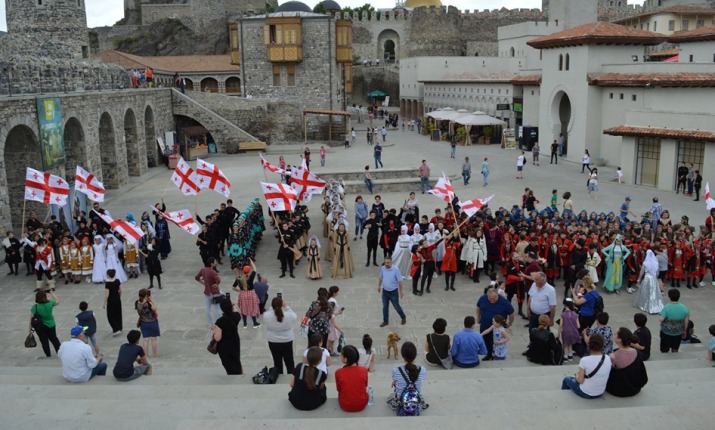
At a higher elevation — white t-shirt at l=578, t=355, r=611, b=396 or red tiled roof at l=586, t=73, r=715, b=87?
red tiled roof at l=586, t=73, r=715, b=87

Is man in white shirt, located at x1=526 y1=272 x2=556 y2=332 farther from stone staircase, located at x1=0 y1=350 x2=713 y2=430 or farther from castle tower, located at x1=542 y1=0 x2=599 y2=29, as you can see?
castle tower, located at x1=542 y1=0 x2=599 y2=29

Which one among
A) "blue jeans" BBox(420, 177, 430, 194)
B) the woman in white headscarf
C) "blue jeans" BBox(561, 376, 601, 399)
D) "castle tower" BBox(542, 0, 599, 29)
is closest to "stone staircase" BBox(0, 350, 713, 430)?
"blue jeans" BBox(561, 376, 601, 399)

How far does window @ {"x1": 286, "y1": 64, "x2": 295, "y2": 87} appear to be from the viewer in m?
43.5

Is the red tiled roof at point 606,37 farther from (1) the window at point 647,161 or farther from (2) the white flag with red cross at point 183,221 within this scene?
(2) the white flag with red cross at point 183,221

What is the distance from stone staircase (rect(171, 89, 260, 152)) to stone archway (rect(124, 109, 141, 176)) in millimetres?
7072

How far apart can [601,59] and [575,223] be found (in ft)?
61.8

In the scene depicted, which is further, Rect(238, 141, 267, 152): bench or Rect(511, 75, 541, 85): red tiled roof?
Rect(238, 141, 267, 152): bench

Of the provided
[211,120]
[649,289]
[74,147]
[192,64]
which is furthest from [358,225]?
[192,64]

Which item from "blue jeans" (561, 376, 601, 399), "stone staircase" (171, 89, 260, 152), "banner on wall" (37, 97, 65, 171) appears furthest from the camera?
"stone staircase" (171, 89, 260, 152)

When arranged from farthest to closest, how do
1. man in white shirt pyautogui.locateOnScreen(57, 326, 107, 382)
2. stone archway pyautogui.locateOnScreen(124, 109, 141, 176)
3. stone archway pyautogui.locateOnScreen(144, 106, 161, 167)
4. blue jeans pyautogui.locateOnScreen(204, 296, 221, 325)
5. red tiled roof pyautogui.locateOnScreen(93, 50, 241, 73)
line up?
red tiled roof pyautogui.locateOnScreen(93, 50, 241, 73), stone archway pyautogui.locateOnScreen(144, 106, 161, 167), stone archway pyautogui.locateOnScreen(124, 109, 141, 176), blue jeans pyautogui.locateOnScreen(204, 296, 221, 325), man in white shirt pyautogui.locateOnScreen(57, 326, 107, 382)

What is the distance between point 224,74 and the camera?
187 feet

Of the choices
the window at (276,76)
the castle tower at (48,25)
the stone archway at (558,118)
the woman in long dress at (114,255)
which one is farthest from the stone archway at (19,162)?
the window at (276,76)

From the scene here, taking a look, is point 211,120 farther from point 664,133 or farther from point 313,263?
point 313,263

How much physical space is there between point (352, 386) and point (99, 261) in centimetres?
983
